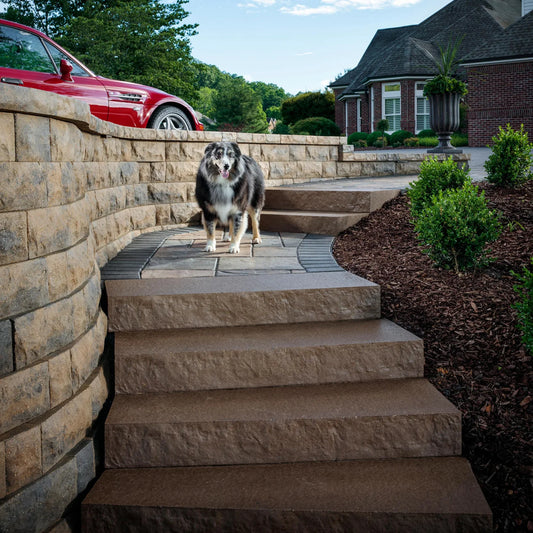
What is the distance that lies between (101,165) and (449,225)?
3317 millimetres

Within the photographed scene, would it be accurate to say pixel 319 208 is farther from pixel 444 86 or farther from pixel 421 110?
pixel 421 110

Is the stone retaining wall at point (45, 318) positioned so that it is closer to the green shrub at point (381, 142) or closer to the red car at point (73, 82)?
the red car at point (73, 82)

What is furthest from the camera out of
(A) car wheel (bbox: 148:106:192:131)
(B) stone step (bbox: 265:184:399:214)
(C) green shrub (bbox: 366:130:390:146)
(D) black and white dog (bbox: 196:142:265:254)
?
(C) green shrub (bbox: 366:130:390:146)

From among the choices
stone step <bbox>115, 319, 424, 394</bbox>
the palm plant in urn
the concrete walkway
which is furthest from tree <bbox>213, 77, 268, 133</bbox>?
stone step <bbox>115, 319, 424, 394</bbox>

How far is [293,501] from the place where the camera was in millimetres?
3016

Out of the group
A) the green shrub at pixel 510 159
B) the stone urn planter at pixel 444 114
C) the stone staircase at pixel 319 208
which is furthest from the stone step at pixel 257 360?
the stone urn planter at pixel 444 114

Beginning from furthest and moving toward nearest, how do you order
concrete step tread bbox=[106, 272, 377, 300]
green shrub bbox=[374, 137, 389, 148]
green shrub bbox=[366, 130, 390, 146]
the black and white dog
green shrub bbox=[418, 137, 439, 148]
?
green shrub bbox=[366, 130, 390, 146] < green shrub bbox=[374, 137, 389, 148] < green shrub bbox=[418, 137, 439, 148] < the black and white dog < concrete step tread bbox=[106, 272, 377, 300]

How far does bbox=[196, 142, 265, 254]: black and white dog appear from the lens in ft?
18.9

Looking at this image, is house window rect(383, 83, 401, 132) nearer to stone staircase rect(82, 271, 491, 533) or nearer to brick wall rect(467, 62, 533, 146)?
brick wall rect(467, 62, 533, 146)

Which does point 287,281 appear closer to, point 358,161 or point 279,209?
point 279,209

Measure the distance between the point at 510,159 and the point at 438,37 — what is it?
93.6 feet

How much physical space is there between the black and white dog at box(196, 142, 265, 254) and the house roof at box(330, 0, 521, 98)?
970 inches

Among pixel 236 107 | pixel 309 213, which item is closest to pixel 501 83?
pixel 236 107

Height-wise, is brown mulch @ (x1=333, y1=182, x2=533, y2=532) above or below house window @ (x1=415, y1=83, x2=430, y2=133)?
below
